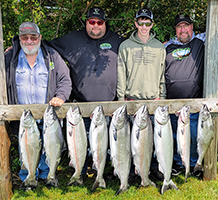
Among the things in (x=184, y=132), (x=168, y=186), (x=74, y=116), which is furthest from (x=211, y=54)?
(x=74, y=116)

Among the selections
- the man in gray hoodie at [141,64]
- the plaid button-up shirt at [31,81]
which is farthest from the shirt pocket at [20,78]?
the man in gray hoodie at [141,64]

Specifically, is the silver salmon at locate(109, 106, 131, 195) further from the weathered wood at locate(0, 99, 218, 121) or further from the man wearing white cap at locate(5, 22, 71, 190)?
the man wearing white cap at locate(5, 22, 71, 190)

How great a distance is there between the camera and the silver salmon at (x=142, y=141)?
3474mm

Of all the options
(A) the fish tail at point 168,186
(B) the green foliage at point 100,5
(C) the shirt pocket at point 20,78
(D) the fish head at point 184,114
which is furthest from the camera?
(B) the green foliage at point 100,5

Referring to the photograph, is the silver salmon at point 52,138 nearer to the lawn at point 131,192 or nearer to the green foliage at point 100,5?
the lawn at point 131,192

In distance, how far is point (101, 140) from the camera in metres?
3.54

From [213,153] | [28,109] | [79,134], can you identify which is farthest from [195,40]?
[28,109]

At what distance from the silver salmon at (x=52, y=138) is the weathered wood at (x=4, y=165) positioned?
0.68 meters

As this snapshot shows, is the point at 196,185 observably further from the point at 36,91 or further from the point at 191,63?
the point at 36,91

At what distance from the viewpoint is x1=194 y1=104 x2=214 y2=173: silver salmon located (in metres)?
3.64

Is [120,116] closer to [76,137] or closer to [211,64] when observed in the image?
[76,137]

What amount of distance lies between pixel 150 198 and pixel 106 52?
8.05 ft

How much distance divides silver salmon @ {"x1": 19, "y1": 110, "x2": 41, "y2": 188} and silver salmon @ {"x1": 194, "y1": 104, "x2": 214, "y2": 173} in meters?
2.32

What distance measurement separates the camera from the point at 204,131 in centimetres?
369
